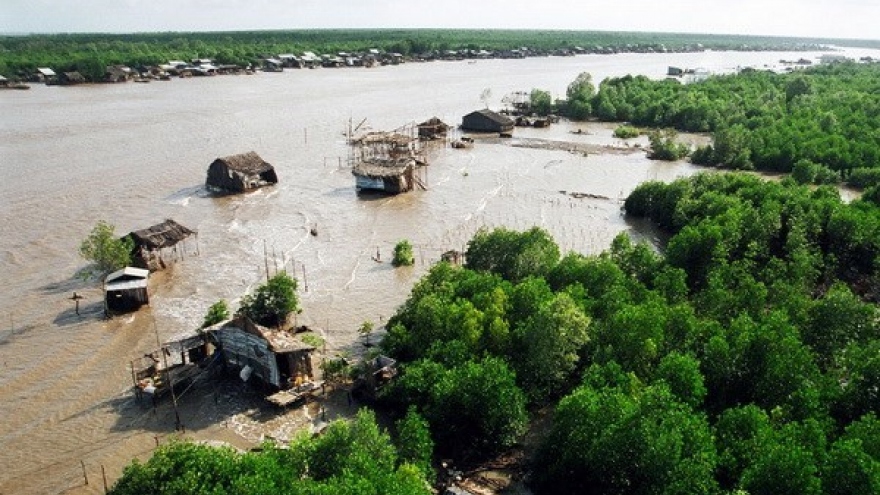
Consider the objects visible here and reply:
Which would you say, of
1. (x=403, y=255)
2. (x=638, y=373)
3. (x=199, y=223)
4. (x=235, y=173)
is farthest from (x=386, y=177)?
(x=638, y=373)

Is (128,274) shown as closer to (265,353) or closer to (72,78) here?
(265,353)

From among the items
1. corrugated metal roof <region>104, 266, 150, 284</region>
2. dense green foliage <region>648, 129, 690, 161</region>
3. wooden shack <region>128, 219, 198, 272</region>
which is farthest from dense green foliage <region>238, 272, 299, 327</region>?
dense green foliage <region>648, 129, 690, 161</region>

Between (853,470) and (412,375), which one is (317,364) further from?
(853,470)

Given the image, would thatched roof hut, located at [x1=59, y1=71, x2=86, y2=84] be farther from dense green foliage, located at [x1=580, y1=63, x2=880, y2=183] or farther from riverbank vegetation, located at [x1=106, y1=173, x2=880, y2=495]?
riverbank vegetation, located at [x1=106, y1=173, x2=880, y2=495]

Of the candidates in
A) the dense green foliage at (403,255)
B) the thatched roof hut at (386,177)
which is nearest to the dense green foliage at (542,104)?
the thatched roof hut at (386,177)

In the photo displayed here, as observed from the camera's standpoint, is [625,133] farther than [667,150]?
Yes

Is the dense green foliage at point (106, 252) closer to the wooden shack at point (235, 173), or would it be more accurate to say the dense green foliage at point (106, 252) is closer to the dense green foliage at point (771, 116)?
the wooden shack at point (235, 173)
